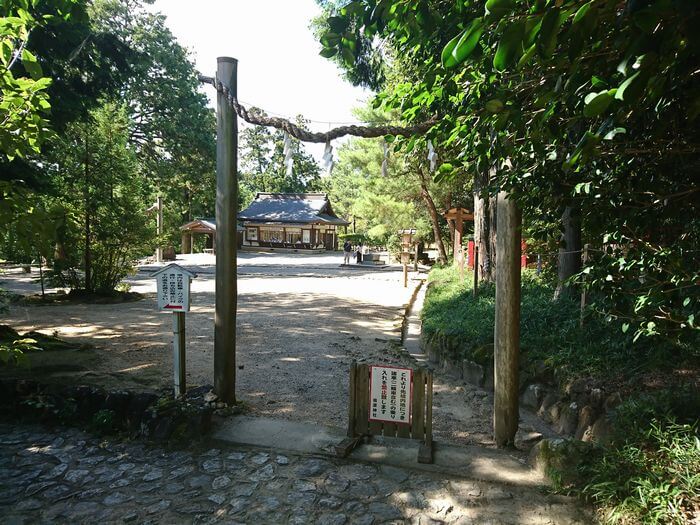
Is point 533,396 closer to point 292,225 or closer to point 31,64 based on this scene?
point 31,64

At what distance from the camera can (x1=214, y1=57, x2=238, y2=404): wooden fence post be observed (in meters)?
4.27

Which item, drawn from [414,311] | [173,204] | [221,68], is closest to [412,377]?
[221,68]

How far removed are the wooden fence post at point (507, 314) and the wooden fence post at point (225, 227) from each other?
93.5 inches

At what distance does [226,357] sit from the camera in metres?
4.43

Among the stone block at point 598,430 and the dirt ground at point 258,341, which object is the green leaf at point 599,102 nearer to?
the stone block at point 598,430

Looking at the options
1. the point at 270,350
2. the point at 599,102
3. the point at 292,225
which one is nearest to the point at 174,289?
the point at 270,350

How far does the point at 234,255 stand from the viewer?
4441mm

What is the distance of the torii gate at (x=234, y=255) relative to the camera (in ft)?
12.4

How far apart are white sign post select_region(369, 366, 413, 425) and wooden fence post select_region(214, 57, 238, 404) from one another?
1469 millimetres

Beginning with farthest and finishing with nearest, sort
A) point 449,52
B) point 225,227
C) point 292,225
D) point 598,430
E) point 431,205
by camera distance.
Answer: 1. point 292,225
2. point 431,205
3. point 225,227
4. point 598,430
5. point 449,52

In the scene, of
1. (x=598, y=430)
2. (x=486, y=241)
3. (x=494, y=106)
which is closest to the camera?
(x=494, y=106)

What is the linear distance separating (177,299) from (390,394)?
2.13 m

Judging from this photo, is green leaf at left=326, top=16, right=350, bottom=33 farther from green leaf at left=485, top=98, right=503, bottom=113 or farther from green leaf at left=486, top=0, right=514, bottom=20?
green leaf at left=486, top=0, right=514, bottom=20

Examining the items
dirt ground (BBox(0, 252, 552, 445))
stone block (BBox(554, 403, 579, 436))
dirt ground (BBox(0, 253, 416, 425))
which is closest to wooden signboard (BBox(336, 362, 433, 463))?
dirt ground (BBox(0, 252, 552, 445))
